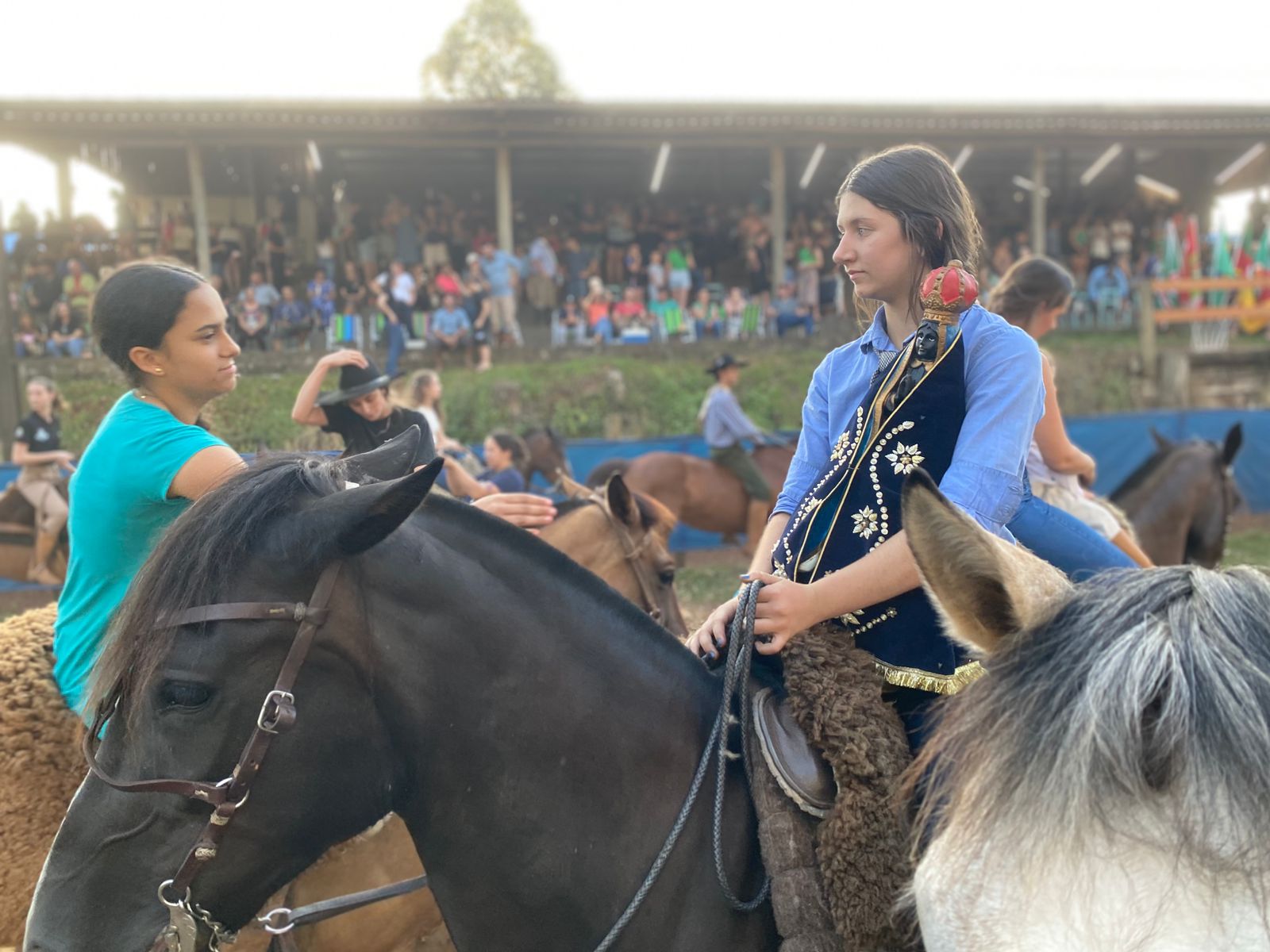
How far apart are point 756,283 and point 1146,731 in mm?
20084

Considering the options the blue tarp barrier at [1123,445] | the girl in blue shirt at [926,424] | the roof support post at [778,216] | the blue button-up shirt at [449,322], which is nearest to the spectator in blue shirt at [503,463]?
the blue tarp barrier at [1123,445]

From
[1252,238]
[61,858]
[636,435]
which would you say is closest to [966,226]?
[61,858]

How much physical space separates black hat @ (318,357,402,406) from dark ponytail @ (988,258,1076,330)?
277cm

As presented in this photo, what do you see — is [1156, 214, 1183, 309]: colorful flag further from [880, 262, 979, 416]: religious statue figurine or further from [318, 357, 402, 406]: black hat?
[880, 262, 979, 416]: religious statue figurine

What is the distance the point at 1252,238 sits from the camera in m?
21.3

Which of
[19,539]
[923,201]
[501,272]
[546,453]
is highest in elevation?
[923,201]

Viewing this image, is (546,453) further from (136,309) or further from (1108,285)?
(1108,285)

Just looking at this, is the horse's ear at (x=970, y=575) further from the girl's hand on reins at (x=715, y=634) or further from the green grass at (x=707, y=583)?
the green grass at (x=707, y=583)

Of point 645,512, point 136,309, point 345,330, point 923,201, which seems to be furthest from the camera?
point 345,330

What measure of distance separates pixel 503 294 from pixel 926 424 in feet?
53.6

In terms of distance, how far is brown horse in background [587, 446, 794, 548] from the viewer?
37.5ft

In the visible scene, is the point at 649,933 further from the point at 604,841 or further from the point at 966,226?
the point at 966,226

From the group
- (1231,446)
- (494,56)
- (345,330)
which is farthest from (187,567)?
(494,56)

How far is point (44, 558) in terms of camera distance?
30.3ft
